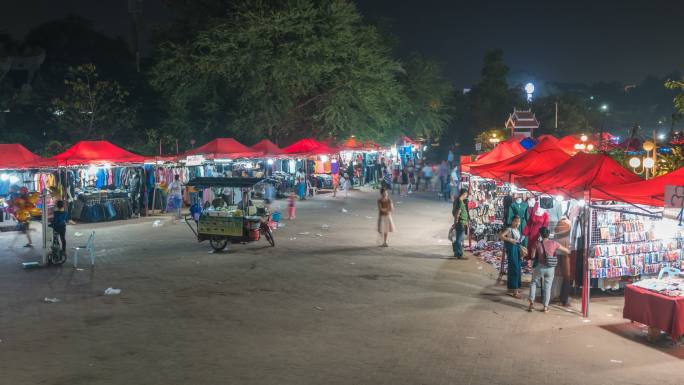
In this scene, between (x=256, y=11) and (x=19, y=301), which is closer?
(x=19, y=301)

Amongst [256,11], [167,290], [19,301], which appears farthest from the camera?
[256,11]

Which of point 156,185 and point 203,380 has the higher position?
point 156,185

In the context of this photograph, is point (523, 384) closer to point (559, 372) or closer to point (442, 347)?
point (559, 372)

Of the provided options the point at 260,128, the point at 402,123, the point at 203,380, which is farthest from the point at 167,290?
the point at 402,123

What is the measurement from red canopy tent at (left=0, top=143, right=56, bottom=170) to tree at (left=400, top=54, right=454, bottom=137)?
120ft

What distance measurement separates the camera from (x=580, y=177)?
1158 centimetres

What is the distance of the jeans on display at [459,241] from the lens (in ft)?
50.6

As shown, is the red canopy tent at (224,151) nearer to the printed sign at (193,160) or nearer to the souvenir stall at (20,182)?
the printed sign at (193,160)

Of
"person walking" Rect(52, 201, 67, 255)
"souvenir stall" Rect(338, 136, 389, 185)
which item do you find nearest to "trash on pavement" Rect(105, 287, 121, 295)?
"person walking" Rect(52, 201, 67, 255)

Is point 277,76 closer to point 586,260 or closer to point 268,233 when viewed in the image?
point 268,233

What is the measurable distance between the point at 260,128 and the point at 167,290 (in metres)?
25.7

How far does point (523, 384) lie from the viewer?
7344 mm

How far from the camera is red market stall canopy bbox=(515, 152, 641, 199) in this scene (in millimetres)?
11281

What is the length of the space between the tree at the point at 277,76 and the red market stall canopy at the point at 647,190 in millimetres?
26353
